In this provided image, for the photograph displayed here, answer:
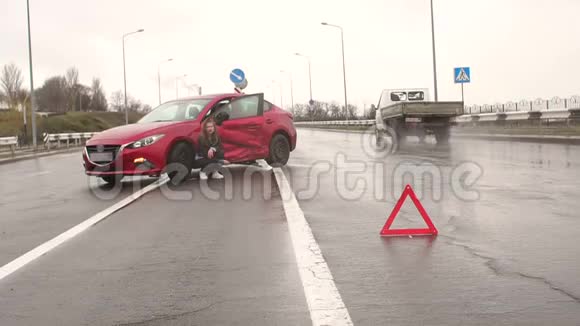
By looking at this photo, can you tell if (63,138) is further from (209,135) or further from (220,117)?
(209,135)

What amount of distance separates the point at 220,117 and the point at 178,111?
0.84 m

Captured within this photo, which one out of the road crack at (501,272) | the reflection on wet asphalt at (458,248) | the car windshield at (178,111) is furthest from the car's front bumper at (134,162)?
the road crack at (501,272)

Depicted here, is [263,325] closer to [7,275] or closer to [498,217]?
[7,275]

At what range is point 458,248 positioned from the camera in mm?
5648

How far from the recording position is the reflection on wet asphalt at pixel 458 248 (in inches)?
154

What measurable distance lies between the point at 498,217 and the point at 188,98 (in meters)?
7.80

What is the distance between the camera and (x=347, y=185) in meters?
10.9

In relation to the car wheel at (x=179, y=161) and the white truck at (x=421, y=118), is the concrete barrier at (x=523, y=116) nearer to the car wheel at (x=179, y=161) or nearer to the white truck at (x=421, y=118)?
the white truck at (x=421, y=118)

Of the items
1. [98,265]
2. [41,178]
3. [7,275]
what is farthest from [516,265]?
[41,178]

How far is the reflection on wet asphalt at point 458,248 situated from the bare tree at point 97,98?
13063cm

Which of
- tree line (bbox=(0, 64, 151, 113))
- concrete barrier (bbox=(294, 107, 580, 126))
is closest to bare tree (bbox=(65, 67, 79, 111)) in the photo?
tree line (bbox=(0, 64, 151, 113))

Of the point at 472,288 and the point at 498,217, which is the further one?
the point at 498,217

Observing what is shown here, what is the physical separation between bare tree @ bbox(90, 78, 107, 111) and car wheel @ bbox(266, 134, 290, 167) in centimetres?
12724

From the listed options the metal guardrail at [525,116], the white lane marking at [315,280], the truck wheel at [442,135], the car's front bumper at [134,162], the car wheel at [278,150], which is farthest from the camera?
the metal guardrail at [525,116]
